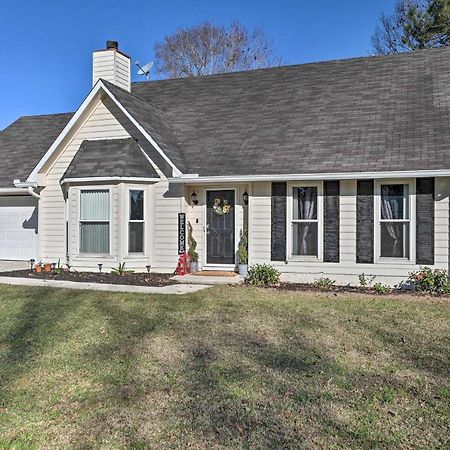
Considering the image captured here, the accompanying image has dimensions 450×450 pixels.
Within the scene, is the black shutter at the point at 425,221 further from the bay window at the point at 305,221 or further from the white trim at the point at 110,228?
the white trim at the point at 110,228

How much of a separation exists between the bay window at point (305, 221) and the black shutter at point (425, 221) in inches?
84.1

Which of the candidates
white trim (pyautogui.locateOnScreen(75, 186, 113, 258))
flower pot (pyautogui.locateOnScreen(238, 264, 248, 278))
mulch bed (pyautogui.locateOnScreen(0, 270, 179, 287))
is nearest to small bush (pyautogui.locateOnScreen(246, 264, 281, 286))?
flower pot (pyautogui.locateOnScreen(238, 264, 248, 278))

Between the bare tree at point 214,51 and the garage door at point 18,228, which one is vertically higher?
the bare tree at point 214,51

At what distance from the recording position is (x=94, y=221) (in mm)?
12055

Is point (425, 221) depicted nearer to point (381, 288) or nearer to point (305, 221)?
point (381, 288)

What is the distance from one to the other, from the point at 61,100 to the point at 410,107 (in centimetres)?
2225

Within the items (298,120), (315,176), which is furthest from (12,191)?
(315,176)

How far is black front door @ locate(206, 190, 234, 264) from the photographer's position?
12.0 m

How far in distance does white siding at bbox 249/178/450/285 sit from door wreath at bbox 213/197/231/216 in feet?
2.86

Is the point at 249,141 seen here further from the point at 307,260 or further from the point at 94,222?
the point at 94,222

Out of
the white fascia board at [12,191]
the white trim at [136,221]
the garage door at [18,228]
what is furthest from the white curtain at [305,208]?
the garage door at [18,228]

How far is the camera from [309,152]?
11.3 metres

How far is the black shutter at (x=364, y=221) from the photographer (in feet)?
34.0

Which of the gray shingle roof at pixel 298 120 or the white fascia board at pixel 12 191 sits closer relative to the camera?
the gray shingle roof at pixel 298 120
